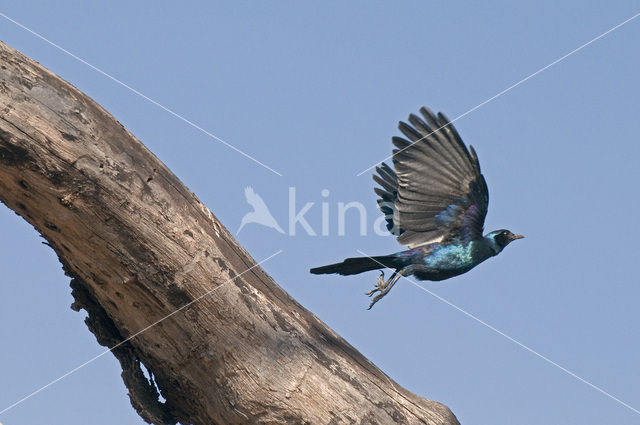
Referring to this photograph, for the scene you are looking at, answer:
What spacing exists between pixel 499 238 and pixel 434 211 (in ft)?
1.94

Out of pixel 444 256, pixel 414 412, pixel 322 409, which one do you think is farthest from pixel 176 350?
pixel 444 256

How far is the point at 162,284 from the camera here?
159 inches

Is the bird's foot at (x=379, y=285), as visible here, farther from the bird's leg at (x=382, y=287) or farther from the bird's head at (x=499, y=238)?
the bird's head at (x=499, y=238)

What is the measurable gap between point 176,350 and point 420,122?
2322 mm

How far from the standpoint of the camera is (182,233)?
4055mm

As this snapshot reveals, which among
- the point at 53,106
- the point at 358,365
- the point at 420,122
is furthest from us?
the point at 420,122

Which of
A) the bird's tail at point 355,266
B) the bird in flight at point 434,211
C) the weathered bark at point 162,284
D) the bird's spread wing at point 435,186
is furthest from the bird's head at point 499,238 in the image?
the weathered bark at point 162,284

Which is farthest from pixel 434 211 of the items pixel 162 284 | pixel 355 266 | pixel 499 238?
pixel 162 284

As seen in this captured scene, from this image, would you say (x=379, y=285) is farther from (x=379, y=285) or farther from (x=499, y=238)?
(x=499, y=238)

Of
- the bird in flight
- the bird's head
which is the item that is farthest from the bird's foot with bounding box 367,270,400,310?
the bird's head

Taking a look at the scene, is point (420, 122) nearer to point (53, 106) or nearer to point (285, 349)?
point (285, 349)

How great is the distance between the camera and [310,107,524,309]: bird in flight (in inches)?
209

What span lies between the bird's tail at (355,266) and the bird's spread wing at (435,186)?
246 mm

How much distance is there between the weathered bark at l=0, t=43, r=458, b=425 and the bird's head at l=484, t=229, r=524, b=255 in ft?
5.23
